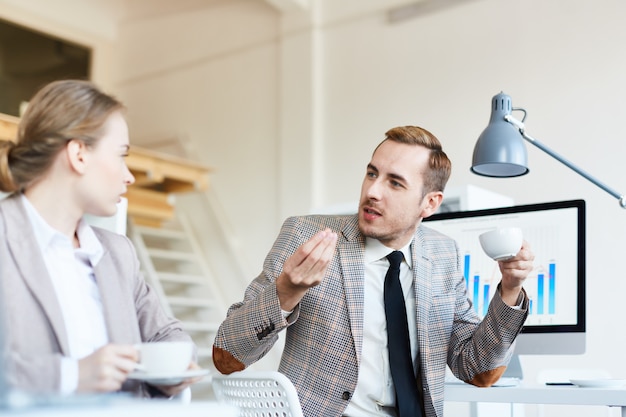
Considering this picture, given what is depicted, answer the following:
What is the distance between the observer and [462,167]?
478 centimetres

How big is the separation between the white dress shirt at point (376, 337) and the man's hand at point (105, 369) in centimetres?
114

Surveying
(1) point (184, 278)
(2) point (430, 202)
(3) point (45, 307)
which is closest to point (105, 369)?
(3) point (45, 307)

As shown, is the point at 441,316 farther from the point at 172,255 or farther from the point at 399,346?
the point at 172,255

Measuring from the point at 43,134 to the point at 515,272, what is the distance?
1.29 metres

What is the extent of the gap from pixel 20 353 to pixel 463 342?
151cm

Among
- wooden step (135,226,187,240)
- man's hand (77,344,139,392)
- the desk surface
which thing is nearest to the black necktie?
the desk surface

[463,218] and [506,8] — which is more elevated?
[506,8]

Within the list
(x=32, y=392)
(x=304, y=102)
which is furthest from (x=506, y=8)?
(x=32, y=392)

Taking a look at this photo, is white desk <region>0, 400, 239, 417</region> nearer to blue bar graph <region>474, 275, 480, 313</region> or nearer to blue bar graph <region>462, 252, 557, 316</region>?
blue bar graph <region>462, 252, 557, 316</region>

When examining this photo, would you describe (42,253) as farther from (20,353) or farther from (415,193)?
(415,193)

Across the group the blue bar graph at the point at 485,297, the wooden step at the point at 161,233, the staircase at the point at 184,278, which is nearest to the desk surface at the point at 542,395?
the blue bar graph at the point at 485,297

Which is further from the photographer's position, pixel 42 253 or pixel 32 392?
pixel 42 253

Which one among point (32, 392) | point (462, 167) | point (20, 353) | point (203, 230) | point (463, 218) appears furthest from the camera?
point (203, 230)

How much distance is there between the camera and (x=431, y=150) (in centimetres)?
250
